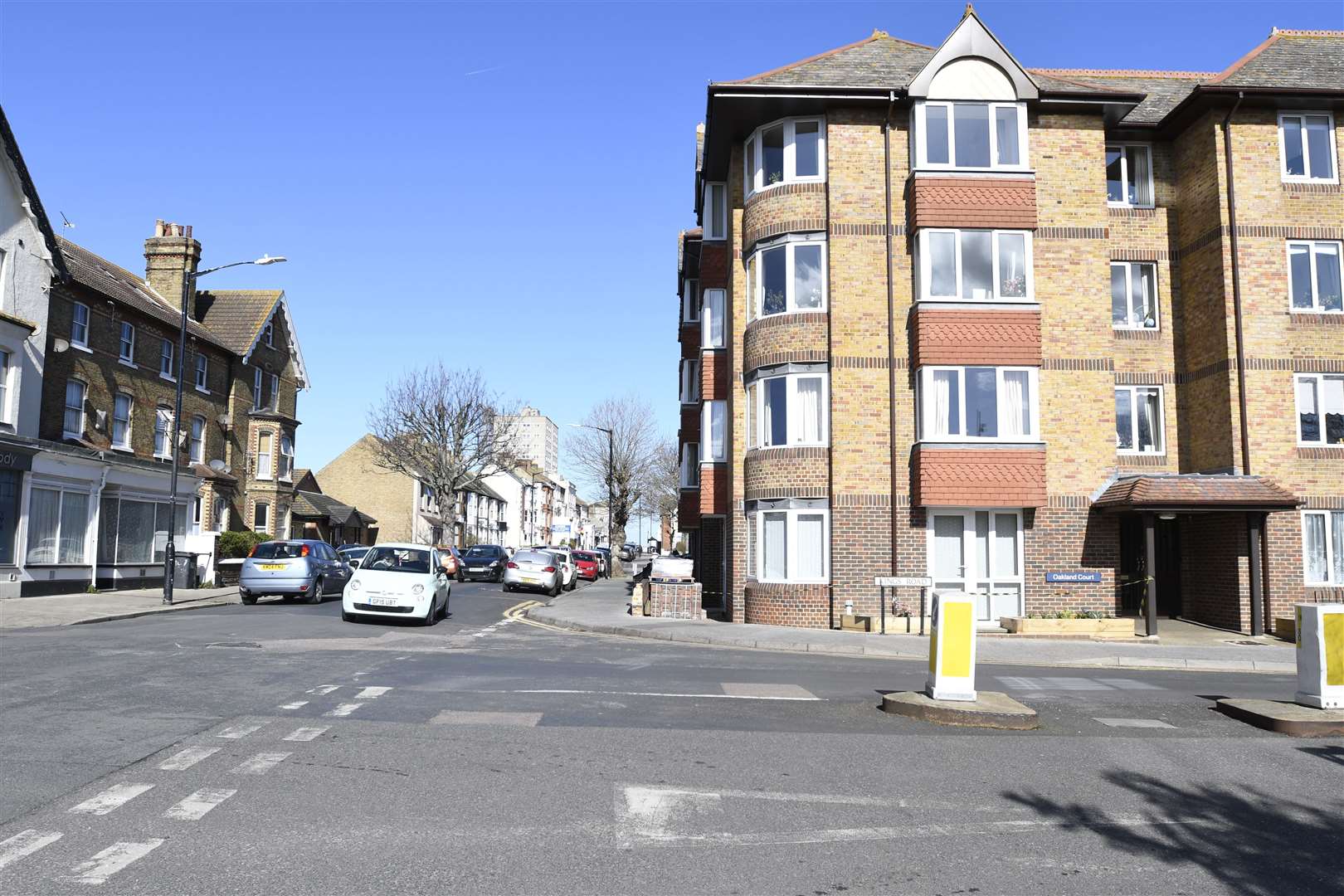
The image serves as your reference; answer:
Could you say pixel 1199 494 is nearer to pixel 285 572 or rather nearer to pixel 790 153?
pixel 790 153

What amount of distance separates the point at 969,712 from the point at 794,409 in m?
14.4

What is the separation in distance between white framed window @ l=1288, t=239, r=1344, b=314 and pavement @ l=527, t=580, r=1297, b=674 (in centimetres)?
748

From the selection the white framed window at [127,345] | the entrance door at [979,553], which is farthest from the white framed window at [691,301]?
the white framed window at [127,345]

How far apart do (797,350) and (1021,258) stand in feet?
17.2

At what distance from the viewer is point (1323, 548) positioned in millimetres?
22344

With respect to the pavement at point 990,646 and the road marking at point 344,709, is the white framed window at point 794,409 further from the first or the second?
the road marking at point 344,709

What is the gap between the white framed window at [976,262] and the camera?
2294 centimetres

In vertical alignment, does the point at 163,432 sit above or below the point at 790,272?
below

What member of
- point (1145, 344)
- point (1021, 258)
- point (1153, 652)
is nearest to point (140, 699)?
point (1153, 652)

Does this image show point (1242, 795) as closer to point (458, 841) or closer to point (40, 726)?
point (458, 841)

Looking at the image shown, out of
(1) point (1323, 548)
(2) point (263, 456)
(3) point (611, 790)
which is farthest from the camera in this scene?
(2) point (263, 456)

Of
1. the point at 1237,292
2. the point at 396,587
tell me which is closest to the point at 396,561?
the point at 396,587

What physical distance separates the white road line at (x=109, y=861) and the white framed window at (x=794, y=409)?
62.6 ft

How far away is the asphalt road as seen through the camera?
504 cm
